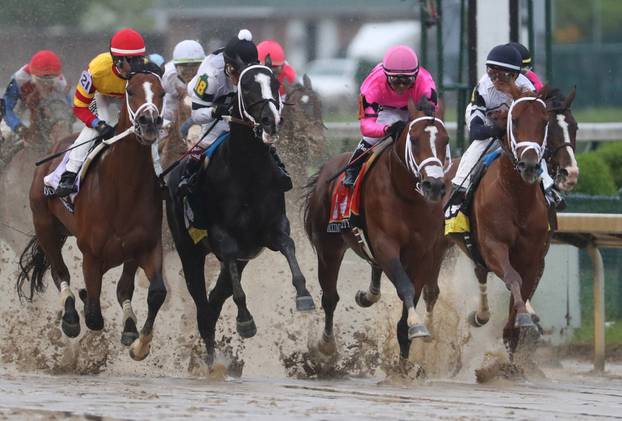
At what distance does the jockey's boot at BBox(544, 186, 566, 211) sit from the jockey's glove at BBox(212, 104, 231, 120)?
7.64 ft

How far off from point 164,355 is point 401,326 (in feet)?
9.19

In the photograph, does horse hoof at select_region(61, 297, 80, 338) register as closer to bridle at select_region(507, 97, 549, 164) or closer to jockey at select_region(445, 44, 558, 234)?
jockey at select_region(445, 44, 558, 234)

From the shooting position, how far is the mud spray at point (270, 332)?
11.5 metres

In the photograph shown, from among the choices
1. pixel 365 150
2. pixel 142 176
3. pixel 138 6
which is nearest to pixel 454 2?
pixel 365 150

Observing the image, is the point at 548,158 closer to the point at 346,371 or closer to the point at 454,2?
the point at 346,371

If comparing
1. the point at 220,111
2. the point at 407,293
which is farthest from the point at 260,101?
the point at 407,293

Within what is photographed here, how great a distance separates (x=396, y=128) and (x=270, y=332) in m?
3.22

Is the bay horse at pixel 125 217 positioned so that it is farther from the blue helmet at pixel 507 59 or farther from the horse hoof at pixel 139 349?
the blue helmet at pixel 507 59

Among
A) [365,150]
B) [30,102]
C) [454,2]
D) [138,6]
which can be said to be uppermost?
[138,6]

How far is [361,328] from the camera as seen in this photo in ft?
43.7

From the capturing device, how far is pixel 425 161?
9.93 metres

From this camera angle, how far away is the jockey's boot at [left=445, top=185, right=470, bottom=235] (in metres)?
11.2

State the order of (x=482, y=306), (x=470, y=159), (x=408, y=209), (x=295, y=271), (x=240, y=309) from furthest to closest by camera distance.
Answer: (x=482, y=306)
(x=470, y=159)
(x=408, y=209)
(x=240, y=309)
(x=295, y=271)

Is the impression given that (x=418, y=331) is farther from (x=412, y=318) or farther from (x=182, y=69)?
(x=182, y=69)
